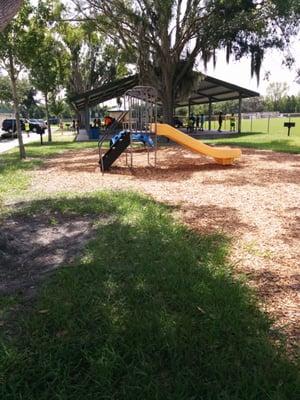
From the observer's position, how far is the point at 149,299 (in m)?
3.25

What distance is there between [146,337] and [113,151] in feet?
28.3

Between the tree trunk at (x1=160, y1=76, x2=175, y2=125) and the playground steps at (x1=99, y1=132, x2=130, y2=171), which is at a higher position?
the tree trunk at (x1=160, y1=76, x2=175, y2=125)

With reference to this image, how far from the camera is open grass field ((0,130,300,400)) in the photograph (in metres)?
2.34

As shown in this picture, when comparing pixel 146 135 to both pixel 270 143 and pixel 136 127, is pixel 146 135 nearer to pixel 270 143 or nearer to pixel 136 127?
pixel 136 127

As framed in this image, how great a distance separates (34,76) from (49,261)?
19346 mm

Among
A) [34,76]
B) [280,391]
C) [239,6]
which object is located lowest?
[280,391]

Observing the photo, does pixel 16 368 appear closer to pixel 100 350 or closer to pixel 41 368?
pixel 41 368

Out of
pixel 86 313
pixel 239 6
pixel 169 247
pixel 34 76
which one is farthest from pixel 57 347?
pixel 34 76

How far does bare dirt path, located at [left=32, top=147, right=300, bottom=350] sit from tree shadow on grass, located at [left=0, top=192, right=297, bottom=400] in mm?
292

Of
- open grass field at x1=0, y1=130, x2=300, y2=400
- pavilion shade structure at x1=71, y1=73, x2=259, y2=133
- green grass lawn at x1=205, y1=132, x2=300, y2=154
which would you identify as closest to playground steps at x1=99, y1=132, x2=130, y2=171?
open grass field at x1=0, y1=130, x2=300, y2=400

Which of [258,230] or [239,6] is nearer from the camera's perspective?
[258,230]

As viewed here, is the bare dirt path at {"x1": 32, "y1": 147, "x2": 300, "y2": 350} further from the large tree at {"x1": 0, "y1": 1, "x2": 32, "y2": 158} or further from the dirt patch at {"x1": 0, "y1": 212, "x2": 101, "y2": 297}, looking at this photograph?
the large tree at {"x1": 0, "y1": 1, "x2": 32, "y2": 158}

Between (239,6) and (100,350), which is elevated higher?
(239,6)

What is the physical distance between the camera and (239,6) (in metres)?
17.7
